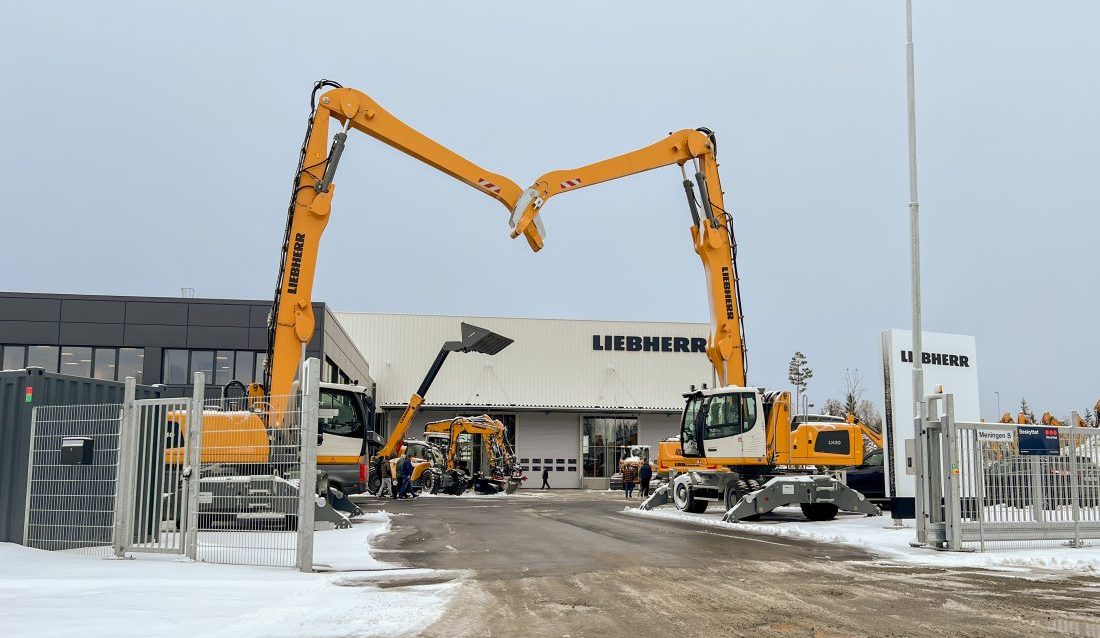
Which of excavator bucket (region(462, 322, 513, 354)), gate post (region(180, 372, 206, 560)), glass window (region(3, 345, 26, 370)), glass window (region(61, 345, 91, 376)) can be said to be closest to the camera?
gate post (region(180, 372, 206, 560))

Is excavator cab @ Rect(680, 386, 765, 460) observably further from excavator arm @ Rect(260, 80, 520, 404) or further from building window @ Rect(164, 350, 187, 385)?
building window @ Rect(164, 350, 187, 385)

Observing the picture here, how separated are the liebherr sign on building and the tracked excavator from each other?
59.5 inches

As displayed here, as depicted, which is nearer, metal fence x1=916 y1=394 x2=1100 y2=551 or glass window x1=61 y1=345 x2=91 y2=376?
metal fence x1=916 y1=394 x2=1100 y2=551

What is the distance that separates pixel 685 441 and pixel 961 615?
15408 millimetres

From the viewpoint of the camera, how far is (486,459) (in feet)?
131

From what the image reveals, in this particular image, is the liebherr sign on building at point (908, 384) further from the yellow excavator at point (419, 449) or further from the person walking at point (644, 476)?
the yellow excavator at point (419, 449)

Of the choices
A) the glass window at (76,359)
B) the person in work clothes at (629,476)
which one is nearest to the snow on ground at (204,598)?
the glass window at (76,359)

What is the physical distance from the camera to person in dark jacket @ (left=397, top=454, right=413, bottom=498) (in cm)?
3292

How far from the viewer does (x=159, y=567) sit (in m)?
10.1

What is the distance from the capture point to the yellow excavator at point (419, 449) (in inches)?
1344

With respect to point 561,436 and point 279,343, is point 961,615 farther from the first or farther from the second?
point 561,436

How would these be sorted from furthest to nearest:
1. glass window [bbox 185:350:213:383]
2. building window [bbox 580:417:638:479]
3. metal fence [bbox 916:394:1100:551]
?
building window [bbox 580:417:638:479] < glass window [bbox 185:350:213:383] < metal fence [bbox 916:394:1100:551]

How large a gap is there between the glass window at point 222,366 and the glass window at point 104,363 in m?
3.52

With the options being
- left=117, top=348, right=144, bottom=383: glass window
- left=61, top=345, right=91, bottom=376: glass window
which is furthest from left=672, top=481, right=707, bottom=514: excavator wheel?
left=61, top=345, right=91, bottom=376: glass window
